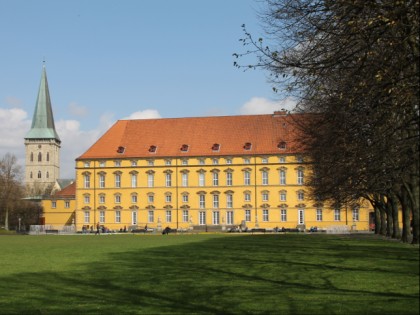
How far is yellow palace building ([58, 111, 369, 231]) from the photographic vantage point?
97312mm

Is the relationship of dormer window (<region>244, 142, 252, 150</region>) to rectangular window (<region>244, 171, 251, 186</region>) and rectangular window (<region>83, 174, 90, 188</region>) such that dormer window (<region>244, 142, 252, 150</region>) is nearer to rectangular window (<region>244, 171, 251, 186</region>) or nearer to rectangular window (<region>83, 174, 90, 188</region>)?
rectangular window (<region>244, 171, 251, 186</region>)

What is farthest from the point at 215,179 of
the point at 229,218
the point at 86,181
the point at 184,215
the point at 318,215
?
the point at 86,181

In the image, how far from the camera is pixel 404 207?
39.1 metres

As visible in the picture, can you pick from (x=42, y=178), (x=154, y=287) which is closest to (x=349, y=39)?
(x=154, y=287)

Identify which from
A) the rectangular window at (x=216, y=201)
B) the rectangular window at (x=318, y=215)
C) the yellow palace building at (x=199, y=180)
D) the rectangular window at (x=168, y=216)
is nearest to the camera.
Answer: the rectangular window at (x=318, y=215)

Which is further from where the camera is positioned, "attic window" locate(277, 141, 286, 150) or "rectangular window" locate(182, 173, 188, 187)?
"rectangular window" locate(182, 173, 188, 187)

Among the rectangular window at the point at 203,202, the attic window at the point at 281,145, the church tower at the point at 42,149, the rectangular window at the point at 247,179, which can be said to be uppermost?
the church tower at the point at 42,149

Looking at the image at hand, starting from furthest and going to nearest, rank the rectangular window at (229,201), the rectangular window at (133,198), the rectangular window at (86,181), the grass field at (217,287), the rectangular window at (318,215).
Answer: the rectangular window at (86,181) < the rectangular window at (133,198) < the rectangular window at (229,201) < the rectangular window at (318,215) < the grass field at (217,287)

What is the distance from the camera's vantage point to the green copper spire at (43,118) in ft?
508

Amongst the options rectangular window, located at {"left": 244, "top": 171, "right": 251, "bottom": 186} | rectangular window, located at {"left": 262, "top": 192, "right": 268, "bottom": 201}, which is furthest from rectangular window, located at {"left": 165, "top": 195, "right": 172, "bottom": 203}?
rectangular window, located at {"left": 262, "top": 192, "right": 268, "bottom": 201}

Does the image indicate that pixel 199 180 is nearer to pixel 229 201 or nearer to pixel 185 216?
pixel 229 201

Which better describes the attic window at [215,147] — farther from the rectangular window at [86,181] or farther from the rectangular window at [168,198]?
the rectangular window at [86,181]

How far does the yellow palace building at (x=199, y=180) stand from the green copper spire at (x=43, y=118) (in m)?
56.1

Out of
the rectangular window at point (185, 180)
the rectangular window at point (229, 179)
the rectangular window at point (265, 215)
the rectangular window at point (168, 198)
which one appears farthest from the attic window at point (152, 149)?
the rectangular window at point (265, 215)
